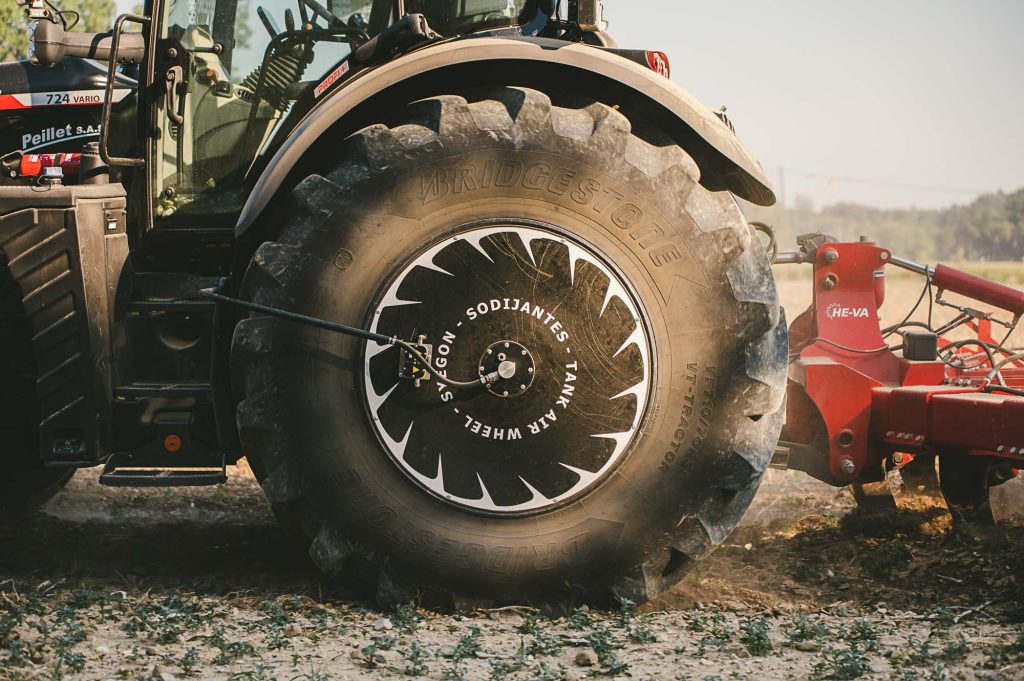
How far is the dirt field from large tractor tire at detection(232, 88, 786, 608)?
9.4 inches

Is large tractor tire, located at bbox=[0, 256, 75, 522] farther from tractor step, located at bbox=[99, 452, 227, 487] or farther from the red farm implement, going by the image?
the red farm implement

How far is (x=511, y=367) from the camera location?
3.46m

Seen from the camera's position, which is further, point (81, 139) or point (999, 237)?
point (999, 237)

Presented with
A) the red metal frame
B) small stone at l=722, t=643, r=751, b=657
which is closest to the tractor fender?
the red metal frame

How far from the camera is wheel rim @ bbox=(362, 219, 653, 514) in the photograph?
348 cm

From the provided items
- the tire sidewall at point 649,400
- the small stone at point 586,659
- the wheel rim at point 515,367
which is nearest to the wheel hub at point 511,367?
the wheel rim at point 515,367

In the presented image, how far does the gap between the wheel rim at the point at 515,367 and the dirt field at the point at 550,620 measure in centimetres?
46

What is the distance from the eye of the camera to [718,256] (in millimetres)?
3508

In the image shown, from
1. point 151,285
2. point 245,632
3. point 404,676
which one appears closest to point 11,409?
point 151,285

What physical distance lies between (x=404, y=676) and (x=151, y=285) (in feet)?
6.19

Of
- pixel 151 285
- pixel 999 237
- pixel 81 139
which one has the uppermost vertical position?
pixel 81 139

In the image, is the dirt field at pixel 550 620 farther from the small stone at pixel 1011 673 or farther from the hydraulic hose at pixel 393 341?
the hydraulic hose at pixel 393 341

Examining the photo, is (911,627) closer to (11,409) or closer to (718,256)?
(718,256)

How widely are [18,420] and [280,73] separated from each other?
1873mm
